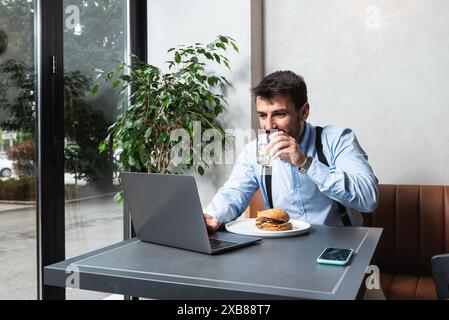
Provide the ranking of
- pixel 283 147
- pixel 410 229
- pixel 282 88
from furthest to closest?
pixel 410 229 → pixel 282 88 → pixel 283 147

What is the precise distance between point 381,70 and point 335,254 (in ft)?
6.59

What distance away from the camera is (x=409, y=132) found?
111 inches

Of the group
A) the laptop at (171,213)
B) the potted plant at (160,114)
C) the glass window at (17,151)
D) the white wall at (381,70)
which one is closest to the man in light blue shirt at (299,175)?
the laptop at (171,213)

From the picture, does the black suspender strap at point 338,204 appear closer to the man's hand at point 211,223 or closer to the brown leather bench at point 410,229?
the brown leather bench at point 410,229

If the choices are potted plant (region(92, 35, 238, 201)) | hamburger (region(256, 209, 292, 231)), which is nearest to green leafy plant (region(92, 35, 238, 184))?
potted plant (region(92, 35, 238, 201))

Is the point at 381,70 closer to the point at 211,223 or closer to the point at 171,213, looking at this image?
the point at 211,223

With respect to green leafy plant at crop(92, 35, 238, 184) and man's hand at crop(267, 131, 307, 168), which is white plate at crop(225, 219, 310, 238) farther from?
green leafy plant at crop(92, 35, 238, 184)

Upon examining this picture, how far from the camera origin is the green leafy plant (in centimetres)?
280

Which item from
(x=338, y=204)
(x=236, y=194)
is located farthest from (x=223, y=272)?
(x=338, y=204)

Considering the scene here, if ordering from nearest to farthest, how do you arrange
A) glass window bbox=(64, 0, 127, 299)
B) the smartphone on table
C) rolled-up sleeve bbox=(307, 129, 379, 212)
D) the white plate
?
the smartphone on table < the white plate < rolled-up sleeve bbox=(307, 129, 379, 212) < glass window bbox=(64, 0, 127, 299)

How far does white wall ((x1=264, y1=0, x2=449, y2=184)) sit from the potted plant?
1.64 ft

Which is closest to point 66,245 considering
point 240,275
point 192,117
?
point 192,117

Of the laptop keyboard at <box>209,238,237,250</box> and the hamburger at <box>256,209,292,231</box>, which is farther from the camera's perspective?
the hamburger at <box>256,209,292,231</box>

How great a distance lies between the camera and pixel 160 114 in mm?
2887
